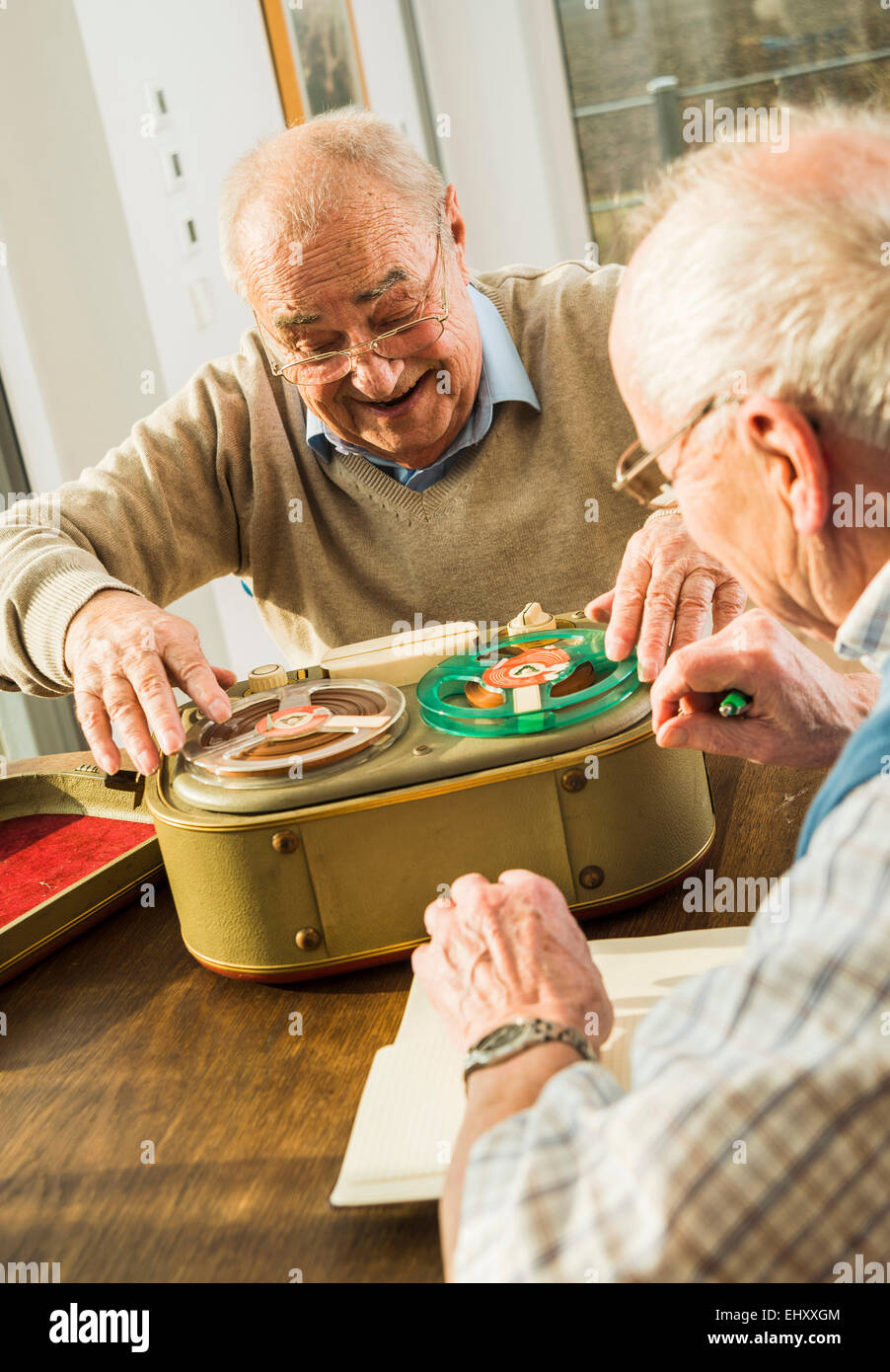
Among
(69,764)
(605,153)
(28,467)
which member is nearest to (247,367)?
(69,764)

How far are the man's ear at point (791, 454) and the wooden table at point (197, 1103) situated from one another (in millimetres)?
498

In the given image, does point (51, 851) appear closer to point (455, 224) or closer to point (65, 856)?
point (65, 856)

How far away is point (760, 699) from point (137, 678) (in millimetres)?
Result: 718

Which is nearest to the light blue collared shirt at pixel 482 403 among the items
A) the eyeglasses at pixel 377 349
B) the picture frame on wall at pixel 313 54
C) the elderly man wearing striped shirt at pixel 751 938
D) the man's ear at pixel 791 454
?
the eyeglasses at pixel 377 349

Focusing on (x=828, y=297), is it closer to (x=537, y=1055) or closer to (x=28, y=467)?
(x=537, y=1055)

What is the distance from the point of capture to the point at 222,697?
1336 mm

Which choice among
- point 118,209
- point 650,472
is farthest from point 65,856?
point 118,209

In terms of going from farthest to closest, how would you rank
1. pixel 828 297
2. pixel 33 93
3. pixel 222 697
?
1. pixel 33 93
2. pixel 222 697
3. pixel 828 297

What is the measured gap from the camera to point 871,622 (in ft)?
2.65

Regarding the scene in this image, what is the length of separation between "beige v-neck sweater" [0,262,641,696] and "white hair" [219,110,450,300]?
30 centimetres

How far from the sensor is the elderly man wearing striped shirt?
0.62m
